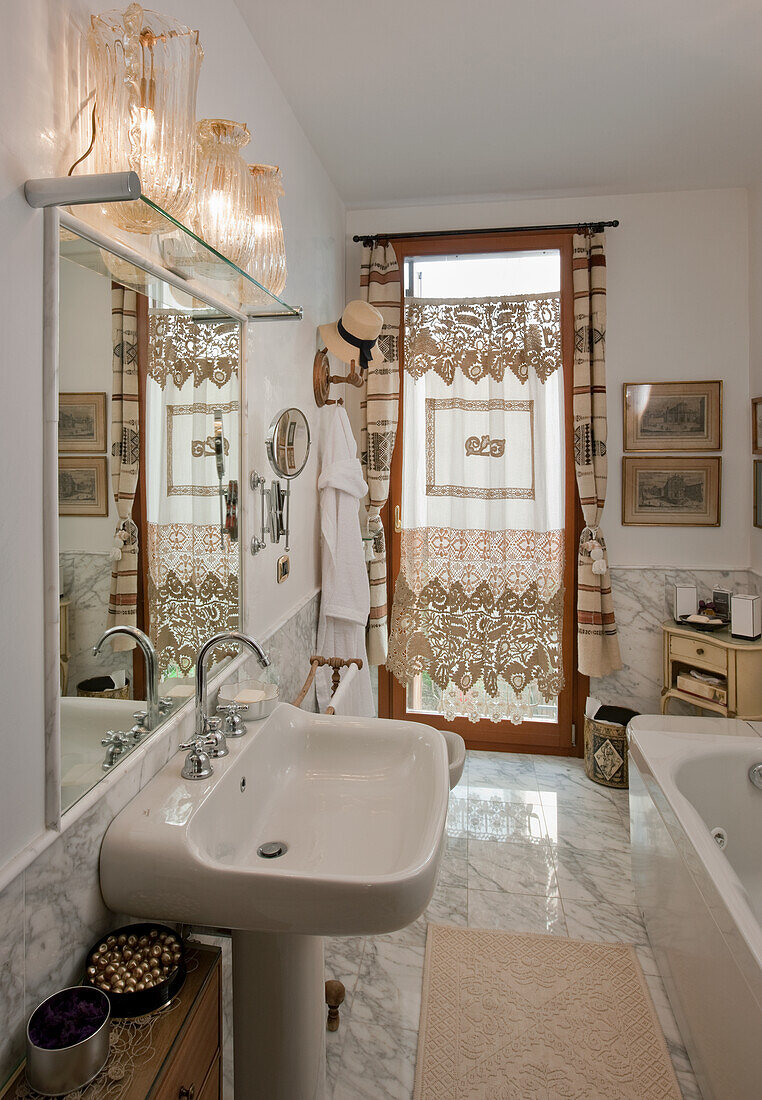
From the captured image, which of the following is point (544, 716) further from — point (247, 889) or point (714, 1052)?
point (247, 889)

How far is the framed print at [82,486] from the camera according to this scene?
43.8 inches

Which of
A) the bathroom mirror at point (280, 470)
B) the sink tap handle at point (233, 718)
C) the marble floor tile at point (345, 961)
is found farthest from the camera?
the bathroom mirror at point (280, 470)

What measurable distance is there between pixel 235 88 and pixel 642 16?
3.81 ft

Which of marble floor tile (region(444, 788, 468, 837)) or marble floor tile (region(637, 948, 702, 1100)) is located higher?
marble floor tile (region(444, 788, 468, 837))

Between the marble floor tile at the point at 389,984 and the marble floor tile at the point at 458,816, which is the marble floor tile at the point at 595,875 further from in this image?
the marble floor tile at the point at 389,984

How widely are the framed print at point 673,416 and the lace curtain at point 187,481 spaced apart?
85.6 inches

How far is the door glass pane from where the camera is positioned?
336 cm

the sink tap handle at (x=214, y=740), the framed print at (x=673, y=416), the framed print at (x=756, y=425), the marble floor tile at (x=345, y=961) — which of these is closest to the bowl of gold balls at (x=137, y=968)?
the sink tap handle at (x=214, y=740)

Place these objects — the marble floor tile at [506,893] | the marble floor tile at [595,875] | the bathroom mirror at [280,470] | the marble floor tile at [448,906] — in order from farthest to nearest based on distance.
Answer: the marble floor tile at [595,875] < the marble floor tile at [448,906] < the bathroom mirror at [280,470] < the marble floor tile at [506,893]

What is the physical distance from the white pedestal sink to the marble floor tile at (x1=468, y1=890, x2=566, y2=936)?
91cm

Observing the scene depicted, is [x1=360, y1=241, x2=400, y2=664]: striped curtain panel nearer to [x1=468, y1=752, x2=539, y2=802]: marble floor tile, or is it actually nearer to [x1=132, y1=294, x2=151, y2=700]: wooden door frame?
[x1=468, y1=752, x2=539, y2=802]: marble floor tile

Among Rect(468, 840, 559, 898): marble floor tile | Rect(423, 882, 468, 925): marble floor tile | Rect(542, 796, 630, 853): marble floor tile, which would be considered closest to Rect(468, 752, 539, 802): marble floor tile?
Rect(542, 796, 630, 853): marble floor tile

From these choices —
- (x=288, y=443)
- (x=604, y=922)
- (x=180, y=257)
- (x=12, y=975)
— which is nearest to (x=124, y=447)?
(x=180, y=257)

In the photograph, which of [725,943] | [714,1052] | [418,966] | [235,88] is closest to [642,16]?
[235,88]
